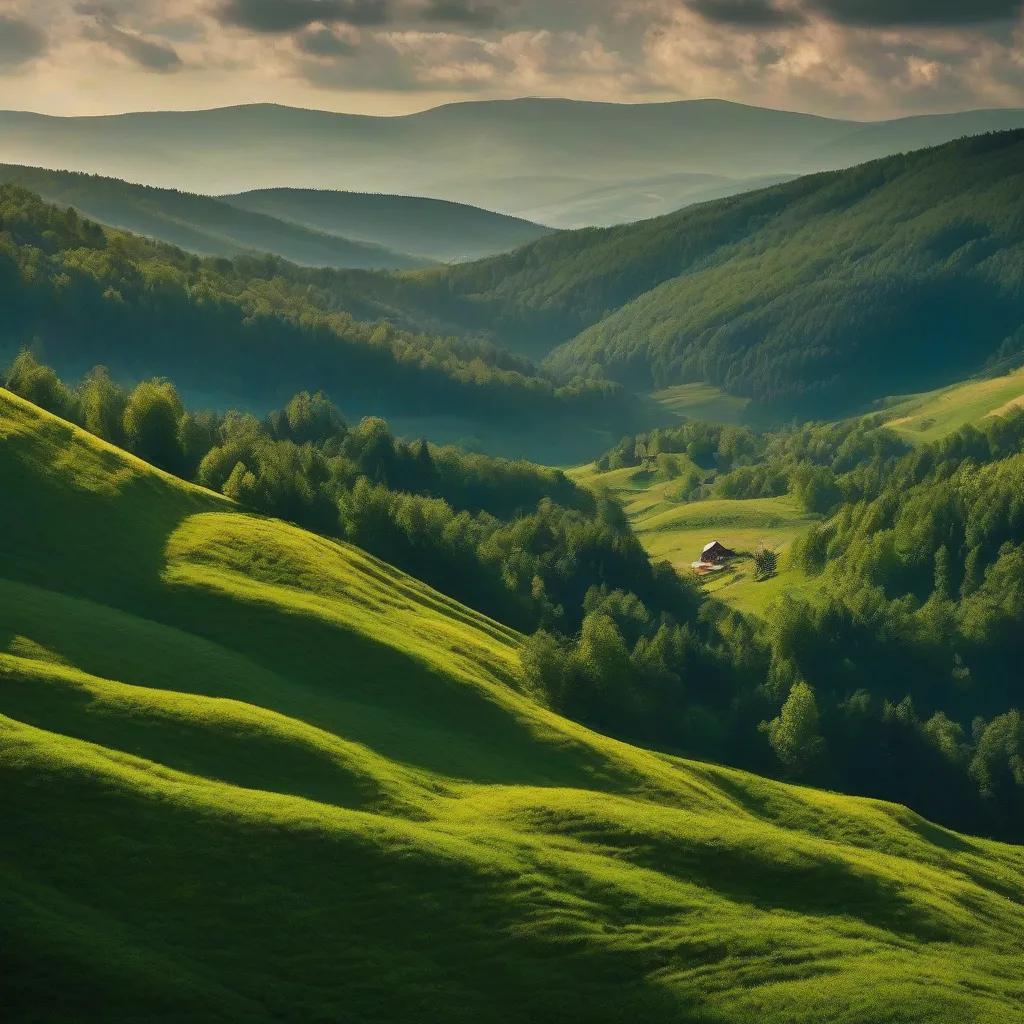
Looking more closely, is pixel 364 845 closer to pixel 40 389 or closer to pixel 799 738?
pixel 799 738

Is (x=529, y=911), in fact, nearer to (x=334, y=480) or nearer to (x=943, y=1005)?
(x=943, y=1005)

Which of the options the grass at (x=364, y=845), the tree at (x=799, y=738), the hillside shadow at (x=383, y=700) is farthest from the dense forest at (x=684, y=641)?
the grass at (x=364, y=845)

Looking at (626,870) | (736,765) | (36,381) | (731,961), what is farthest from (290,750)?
(36,381)

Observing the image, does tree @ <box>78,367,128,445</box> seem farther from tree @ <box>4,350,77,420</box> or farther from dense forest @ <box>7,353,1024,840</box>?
tree @ <box>4,350,77,420</box>

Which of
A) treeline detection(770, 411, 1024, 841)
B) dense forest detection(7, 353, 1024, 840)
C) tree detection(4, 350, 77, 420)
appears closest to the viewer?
dense forest detection(7, 353, 1024, 840)

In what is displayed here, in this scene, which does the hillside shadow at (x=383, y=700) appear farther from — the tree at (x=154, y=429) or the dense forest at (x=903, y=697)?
the tree at (x=154, y=429)

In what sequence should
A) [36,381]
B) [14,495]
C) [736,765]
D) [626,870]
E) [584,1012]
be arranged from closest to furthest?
[584,1012] < [626,870] < [14,495] < [736,765] < [36,381]

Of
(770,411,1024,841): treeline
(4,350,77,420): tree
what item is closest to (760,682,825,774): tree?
(770,411,1024,841): treeline
